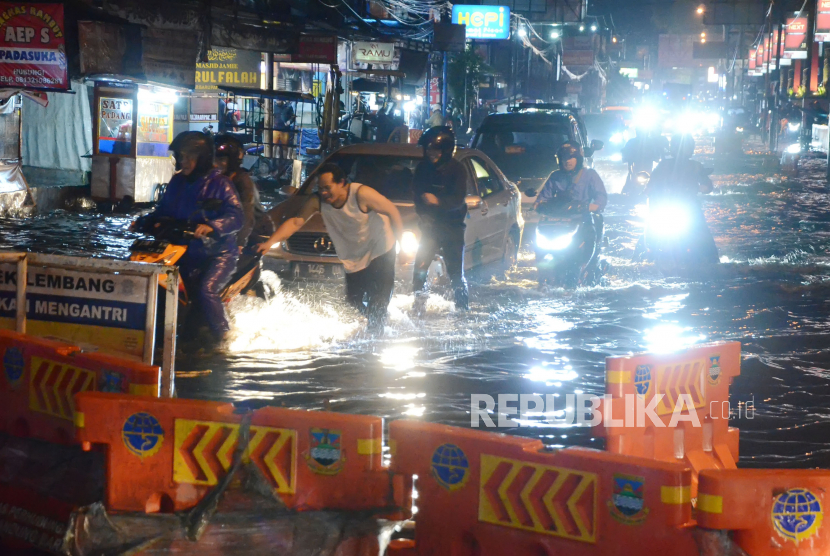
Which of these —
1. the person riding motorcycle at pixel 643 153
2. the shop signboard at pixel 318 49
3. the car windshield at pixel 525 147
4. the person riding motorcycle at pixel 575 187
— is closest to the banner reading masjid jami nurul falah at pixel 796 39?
the person riding motorcycle at pixel 643 153

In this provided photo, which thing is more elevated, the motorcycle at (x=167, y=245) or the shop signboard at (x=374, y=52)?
the shop signboard at (x=374, y=52)

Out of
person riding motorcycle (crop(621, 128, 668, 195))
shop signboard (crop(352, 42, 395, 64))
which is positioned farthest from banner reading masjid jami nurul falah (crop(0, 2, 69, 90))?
shop signboard (crop(352, 42, 395, 64))

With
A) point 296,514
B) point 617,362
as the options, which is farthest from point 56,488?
point 617,362

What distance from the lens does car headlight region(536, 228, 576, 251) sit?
36.1 ft

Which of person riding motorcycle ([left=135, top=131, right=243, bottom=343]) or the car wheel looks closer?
person riding motorcycle ([left=135, top=131, right=243, bottom=343])

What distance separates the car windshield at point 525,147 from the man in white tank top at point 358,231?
23.4 ft

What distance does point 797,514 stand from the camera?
134 inches

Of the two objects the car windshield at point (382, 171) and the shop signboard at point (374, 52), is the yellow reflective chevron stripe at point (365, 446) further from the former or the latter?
the shop signboard at point (374, 52)

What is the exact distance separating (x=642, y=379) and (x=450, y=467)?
123cm

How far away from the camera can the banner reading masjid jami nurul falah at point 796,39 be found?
41031 millimetres

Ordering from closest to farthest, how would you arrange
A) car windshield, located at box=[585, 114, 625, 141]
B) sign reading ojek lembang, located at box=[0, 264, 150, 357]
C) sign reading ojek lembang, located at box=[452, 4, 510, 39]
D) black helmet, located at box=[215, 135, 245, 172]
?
1. sign reading ojek lembang, located at box=[0, 264, 150, 357]
2. black helmet, located at box=[215, 135, 245, 172]
3. car windshield, located at box=[585, 114, 625, 141]
4. sign reading ojek lembang, located at box=[452, 4, 510, 39]

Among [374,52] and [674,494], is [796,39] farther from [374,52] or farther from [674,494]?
[674,494]

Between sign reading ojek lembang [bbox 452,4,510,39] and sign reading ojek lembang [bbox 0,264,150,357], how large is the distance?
1400 inches

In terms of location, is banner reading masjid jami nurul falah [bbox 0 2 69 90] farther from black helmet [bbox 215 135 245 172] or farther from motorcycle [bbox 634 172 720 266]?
motorcycle [bbox 634 172 720 266]
